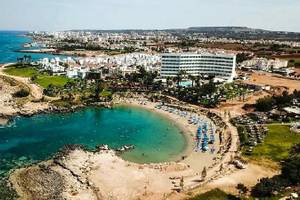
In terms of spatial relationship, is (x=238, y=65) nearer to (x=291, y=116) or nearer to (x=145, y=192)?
(x=291, y=116)

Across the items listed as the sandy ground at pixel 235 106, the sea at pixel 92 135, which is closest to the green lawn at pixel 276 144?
the sea at pixel 92 135

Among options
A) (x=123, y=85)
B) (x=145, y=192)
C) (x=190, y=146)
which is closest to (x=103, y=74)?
(x=123, y=85)

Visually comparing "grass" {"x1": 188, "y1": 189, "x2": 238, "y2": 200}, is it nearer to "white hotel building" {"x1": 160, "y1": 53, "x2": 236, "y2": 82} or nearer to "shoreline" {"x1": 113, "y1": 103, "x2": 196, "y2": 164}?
"shoreline" {"x1": 113, "y1": 103, "x2": 196, "y2": 164}

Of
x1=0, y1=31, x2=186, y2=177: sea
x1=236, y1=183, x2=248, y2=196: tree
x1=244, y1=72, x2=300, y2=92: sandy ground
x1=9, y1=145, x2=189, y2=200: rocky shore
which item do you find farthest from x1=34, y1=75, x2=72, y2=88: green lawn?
x1=236, y1=183, x2=248, y2=196: tree

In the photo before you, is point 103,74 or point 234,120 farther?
point 103,74

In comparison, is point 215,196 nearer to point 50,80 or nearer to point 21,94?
point 21,94
